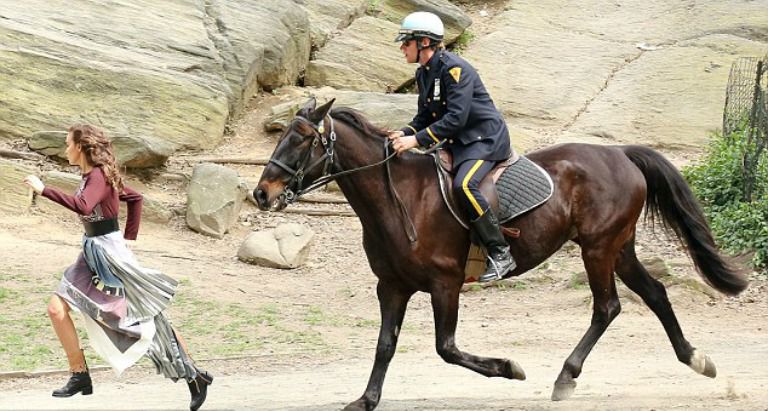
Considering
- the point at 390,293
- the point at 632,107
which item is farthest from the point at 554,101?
the point at 390,293

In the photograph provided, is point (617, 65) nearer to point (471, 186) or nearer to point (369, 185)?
point (471, 186)

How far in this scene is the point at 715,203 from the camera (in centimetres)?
1482

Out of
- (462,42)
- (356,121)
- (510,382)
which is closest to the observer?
(356,121)

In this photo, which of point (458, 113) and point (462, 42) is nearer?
point (458, 113)

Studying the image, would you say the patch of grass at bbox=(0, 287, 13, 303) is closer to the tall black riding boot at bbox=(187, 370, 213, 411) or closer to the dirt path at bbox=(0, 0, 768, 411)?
the dirt path at bbox=(0, 0, 768, 411)

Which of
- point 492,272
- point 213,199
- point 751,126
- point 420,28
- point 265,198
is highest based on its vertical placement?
point 420,28

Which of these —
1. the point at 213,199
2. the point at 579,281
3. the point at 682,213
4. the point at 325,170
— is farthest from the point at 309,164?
the point at 213,199

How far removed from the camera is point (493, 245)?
757 centimetres

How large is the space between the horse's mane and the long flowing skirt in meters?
1.57

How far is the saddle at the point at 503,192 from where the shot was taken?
7.63 metres

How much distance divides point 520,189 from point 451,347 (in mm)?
1211

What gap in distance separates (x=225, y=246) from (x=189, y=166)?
2.35m

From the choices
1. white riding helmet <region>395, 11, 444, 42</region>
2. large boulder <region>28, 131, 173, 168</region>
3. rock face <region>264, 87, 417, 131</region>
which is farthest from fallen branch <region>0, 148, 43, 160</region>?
white riding helmet <region>395, 11, 444, 42</region>

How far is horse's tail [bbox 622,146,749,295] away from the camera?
28.7 ft
